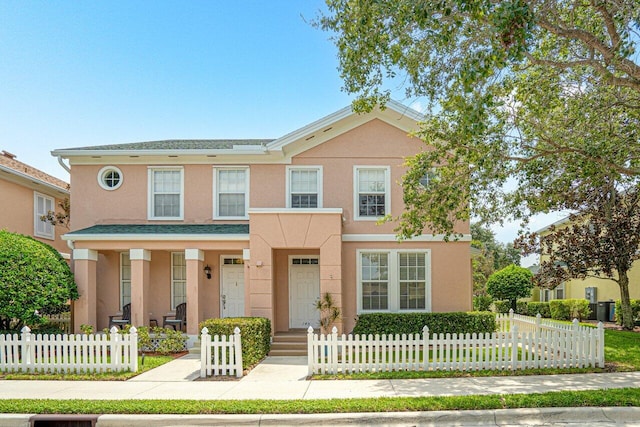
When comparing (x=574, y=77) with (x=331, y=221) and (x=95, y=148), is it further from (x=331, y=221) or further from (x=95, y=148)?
(x=95, y=148)

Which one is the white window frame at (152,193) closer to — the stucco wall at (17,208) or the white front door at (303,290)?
the white front door at (303,290)

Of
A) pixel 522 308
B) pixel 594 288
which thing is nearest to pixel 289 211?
pixel 522 308

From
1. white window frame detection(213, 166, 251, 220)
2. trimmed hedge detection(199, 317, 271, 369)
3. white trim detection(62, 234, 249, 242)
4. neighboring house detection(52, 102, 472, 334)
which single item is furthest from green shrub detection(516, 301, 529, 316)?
trimmed hedge detection(199, 317, 271, 369)

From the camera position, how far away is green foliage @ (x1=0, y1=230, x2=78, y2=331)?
11852 millimetres

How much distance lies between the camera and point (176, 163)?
48.9 feet

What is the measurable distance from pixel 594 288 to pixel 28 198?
27044 millimetres

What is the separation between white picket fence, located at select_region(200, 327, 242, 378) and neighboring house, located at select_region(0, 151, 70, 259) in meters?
10.7

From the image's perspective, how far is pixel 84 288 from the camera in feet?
43.7

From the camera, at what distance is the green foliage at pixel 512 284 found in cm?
2377

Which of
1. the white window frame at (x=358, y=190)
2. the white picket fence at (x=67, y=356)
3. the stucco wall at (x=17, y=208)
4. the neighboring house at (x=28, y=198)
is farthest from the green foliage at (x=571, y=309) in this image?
the stucco wall at (x=17, y=208)

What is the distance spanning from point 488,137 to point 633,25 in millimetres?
3744

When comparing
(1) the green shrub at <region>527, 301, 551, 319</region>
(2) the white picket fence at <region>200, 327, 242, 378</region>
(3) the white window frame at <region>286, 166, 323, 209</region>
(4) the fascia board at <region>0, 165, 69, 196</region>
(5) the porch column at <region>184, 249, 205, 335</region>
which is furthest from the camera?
(1) the green shrub at <region>527, 301, 551, 319</region>

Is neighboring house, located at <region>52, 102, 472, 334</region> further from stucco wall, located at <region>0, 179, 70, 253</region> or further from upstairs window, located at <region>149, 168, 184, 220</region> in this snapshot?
stucco wall, located at <region>0, 179, 70, 253</region>

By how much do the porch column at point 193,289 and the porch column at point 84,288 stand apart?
9.60 feet
